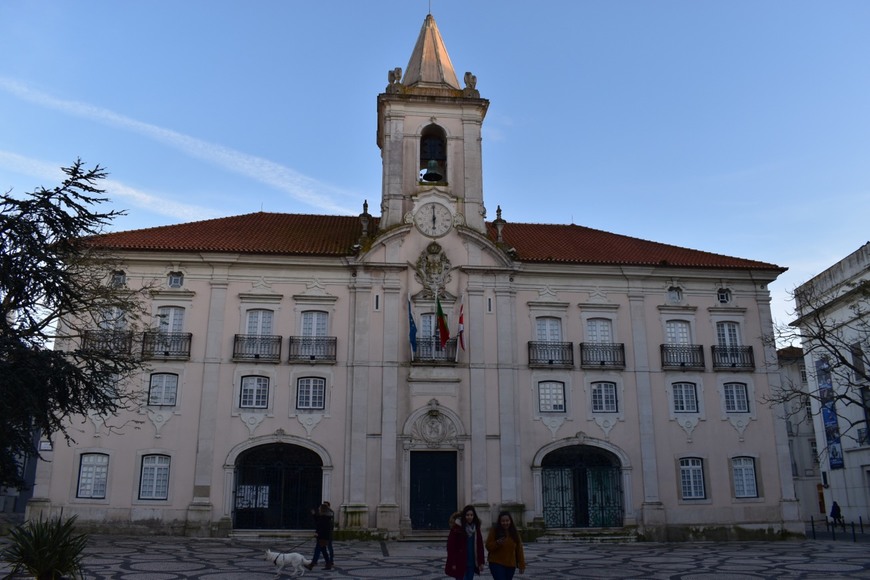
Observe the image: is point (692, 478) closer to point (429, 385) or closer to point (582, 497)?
point (582, 497)

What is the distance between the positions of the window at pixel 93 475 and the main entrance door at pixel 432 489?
10192mm

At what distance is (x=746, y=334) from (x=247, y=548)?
1940 cm

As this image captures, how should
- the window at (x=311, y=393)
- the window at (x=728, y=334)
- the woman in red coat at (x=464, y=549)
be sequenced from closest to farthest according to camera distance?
the woman in red coat at (x=464, y=549) < the window at (x=311, y=393) < the window at (x=728, y=334)

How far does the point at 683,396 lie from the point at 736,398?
204 centimetres

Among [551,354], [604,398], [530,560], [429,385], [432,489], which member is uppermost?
[551,354]

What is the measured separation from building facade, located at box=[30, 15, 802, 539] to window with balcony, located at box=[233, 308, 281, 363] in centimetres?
8

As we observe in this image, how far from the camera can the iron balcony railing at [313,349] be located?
25.6 meters

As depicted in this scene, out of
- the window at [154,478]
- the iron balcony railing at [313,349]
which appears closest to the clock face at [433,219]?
the iron balcony railing at [313,349]

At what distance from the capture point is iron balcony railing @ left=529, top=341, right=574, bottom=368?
26.4 metres

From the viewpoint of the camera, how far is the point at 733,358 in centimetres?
2738

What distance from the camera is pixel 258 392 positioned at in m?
25.4

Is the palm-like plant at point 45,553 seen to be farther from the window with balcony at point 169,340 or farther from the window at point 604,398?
the window at point 604,398

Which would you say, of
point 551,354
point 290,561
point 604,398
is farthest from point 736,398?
point 290,561

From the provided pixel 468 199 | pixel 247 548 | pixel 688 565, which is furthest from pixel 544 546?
pixel 468 199
